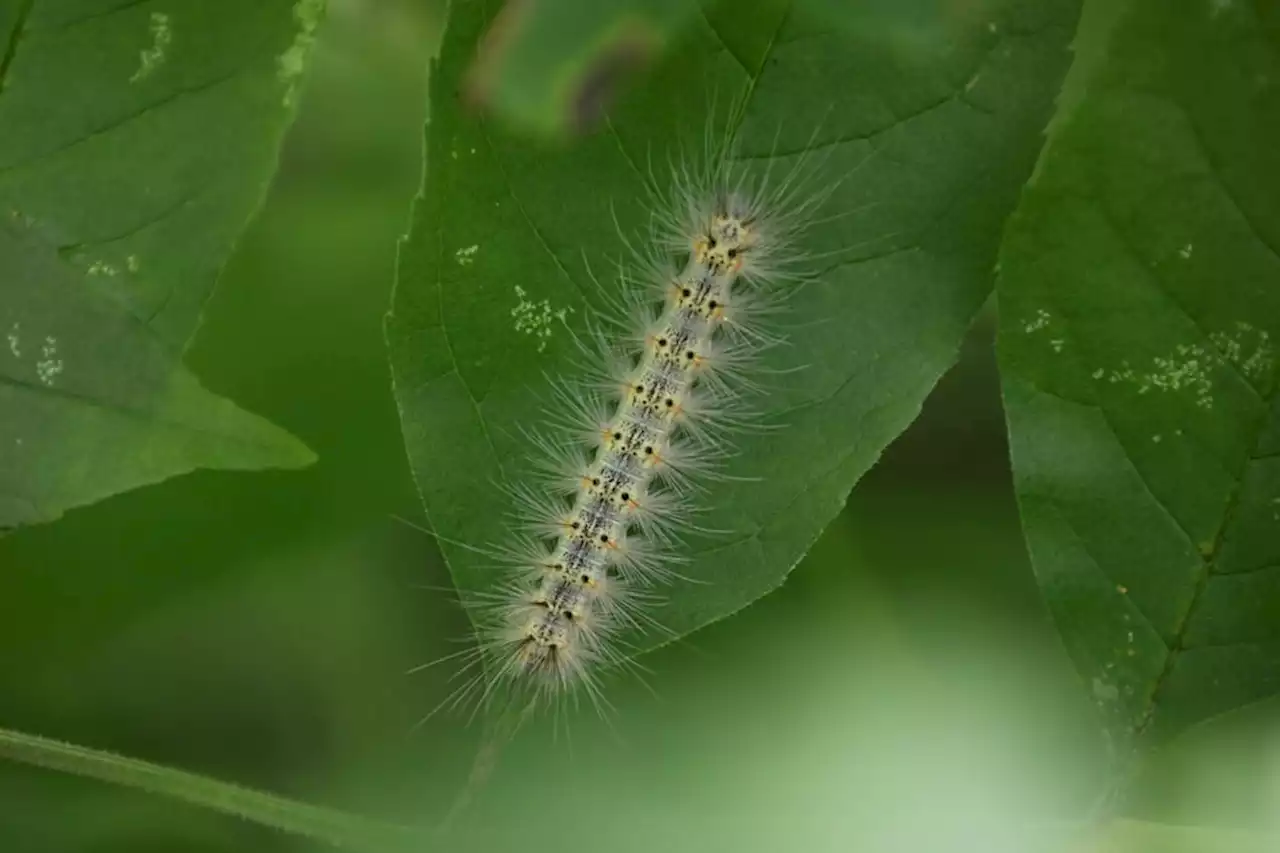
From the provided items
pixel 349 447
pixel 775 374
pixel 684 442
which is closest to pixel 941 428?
pixel 684 442

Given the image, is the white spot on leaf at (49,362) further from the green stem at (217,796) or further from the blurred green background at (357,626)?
the blurred green background at (357,626)

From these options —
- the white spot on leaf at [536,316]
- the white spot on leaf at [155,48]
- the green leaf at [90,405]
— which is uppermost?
the white spot on leaf at [155,48]

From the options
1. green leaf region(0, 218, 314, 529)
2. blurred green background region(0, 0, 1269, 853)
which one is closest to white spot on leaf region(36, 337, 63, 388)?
green leaf region(0, 218, 314, 529)

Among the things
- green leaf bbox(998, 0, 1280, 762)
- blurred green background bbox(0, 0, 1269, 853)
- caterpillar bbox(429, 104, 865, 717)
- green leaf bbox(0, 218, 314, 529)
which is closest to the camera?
green leaf bbox(998, 0, 1280, 762)

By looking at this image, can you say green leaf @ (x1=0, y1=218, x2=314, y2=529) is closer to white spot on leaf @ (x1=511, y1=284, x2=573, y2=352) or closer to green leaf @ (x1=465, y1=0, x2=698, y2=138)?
white spot on leaf @ (x1=511, y1=284, x2=573, y2=352)

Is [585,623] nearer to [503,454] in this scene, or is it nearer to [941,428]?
[503,454]

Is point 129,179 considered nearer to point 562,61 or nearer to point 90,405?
point 90,405

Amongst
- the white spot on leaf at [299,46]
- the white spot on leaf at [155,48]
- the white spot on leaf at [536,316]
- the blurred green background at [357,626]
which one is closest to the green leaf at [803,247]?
the white spot on leaf at [536,316]

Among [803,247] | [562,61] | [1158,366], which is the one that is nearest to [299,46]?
[562,61]
